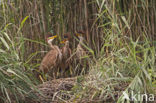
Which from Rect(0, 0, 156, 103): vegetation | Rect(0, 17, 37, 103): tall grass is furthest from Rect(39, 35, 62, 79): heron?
Rect(0, 17, 37, 103): tall grass

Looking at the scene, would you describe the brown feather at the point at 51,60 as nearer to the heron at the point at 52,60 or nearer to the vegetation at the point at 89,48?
the heron at the point at 52,60

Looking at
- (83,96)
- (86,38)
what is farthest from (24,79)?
(86,38)

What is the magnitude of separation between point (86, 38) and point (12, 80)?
236 cm

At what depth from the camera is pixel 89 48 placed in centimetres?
412

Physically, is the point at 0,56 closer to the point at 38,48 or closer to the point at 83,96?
the point at 83,96

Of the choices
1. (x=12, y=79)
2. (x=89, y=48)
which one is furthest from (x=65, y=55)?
(x=12, y=79)

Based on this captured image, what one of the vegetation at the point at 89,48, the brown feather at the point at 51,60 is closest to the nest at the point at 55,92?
the vegetation at the point at 89,48

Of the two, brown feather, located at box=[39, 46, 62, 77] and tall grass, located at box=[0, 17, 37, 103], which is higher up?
tall grass, located at box=[0, 17, 37, 103]

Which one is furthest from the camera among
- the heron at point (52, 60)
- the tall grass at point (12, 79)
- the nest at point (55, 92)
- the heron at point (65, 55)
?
the heron at point (65, 55)

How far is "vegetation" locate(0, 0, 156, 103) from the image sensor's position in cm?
345

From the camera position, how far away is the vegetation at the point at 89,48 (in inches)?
136

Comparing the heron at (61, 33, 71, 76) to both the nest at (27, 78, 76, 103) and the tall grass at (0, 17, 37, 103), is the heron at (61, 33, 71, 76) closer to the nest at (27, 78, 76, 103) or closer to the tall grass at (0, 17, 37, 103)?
the nest at (27, 78, 76, 103)

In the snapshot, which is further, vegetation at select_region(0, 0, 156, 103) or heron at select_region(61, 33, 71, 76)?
heron at select_region(61, 33, 71, 76)

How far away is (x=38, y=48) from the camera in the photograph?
5395 millimetres
